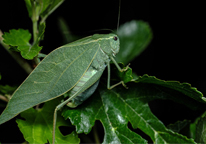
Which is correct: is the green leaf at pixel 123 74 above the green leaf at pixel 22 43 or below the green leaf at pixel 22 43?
below

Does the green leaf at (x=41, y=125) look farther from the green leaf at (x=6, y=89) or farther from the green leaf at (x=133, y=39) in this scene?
the green leaf at (x=133, y=39)

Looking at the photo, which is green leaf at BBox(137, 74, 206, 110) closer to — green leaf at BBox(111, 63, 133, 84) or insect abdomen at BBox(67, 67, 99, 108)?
green leaf at BBox(111, 63, 133, 84)

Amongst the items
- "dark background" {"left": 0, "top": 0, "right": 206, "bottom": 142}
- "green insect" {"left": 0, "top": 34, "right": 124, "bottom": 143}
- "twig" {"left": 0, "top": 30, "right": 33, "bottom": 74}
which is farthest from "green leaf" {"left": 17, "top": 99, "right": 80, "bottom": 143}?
"dark background" {"left": 0, "top": 0, "right": 206, "bottom": 142}

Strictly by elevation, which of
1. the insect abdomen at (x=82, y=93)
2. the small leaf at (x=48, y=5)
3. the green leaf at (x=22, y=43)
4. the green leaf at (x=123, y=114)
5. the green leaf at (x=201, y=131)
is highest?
the small leaf at (x=48, y=5)

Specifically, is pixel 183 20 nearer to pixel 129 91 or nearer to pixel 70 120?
pixel 129 91

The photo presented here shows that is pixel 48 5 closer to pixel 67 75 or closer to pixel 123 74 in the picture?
pixel 67 75

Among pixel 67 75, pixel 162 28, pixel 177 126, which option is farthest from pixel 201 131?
pixel 162 28

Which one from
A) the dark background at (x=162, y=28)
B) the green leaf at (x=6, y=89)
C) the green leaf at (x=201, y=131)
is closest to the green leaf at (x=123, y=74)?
the green leaf at (x=201, y=131)
